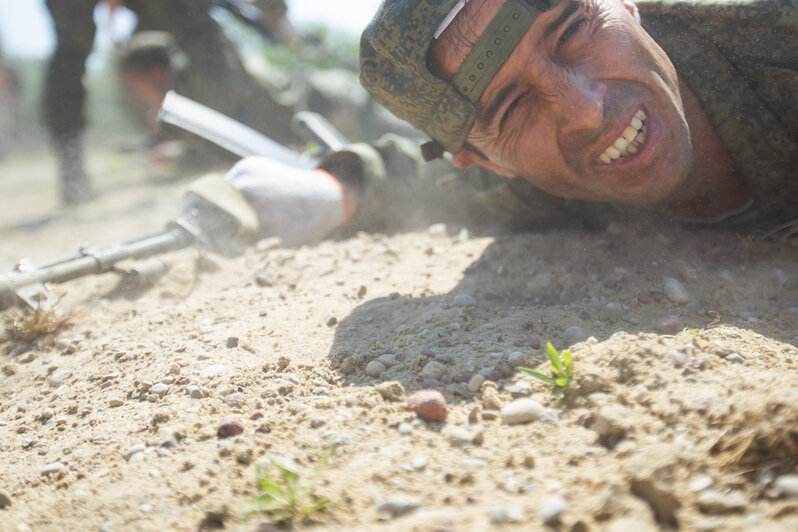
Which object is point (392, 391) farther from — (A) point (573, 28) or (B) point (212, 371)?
(A) point (573, 28)

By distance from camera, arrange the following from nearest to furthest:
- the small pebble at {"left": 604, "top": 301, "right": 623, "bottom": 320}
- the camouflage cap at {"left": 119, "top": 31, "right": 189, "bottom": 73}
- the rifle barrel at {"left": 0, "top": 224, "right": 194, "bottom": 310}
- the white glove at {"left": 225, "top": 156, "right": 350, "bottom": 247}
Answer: the small pebble at {"left": 604, "top": 301, "right": 623, "bottom": 320} < the rifle barrel at {"left": 0, "top": 224, "right": 194, "bottom": 310} < the white glove at {"left": 225, "top": 156, "right": 350, "bottom": 247} < the camouflage cap at {"left": 119, "top": 31, "right": 189, "bottom": 73}

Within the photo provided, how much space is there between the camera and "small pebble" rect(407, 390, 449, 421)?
129 centimetres

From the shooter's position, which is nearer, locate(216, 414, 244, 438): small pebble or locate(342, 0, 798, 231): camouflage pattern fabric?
locate(216, 414, 244, 438): small pebble

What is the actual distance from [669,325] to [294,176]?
1914 mm

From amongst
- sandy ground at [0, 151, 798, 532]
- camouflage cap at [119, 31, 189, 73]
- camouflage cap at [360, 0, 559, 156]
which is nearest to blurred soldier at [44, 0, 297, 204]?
camouflage cap at [119, 31, 189, 73]

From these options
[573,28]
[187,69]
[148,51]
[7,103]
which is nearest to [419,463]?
[573,28]

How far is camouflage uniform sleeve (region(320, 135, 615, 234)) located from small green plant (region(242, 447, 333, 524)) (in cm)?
182

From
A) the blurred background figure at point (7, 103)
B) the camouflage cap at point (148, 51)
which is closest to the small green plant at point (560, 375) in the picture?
the camouflage cap at point (148, 51)

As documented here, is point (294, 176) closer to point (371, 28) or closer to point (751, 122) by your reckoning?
point (371, 28)

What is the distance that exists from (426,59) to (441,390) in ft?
3.44

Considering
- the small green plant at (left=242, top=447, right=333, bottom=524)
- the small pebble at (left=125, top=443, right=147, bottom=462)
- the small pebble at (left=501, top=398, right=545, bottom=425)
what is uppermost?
the small pebble at (left=501, top=398, right=545, bottom=425)

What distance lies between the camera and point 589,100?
179cm

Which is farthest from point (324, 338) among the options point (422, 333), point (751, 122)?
point (751, 122)

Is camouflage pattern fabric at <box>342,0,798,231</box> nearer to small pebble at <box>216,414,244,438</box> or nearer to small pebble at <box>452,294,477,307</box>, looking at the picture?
small pebble at <box>452,294,477,307</box>
